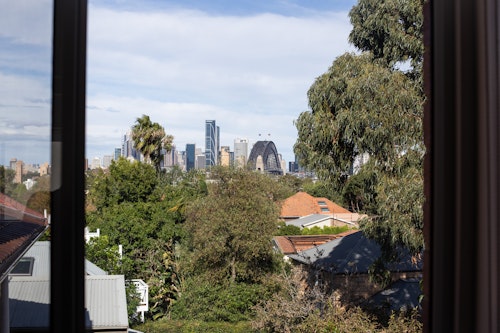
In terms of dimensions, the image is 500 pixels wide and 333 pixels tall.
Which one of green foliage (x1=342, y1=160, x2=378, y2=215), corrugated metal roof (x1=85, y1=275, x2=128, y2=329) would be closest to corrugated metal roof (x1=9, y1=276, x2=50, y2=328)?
corrugated metal roof (x1=85, y1=275, x2=128, y2=329)

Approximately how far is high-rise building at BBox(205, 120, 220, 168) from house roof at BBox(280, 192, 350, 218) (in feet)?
2.36

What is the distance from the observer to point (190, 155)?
437cm

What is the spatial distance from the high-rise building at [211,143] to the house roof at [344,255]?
3.53 feet

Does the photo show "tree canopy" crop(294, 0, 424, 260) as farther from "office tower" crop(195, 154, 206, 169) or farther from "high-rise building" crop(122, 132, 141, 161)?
"high-rise building" crop(122, 132, 141, 161)

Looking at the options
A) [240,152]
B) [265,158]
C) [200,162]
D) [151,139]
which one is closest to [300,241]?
[265,158]

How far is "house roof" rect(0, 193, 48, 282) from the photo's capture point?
0.85 meters

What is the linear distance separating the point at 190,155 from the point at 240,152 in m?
0.43

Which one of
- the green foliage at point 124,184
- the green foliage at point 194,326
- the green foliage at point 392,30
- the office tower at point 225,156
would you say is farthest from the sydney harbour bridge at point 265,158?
the green foliage at point 194,326

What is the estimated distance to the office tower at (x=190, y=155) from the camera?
434 cm

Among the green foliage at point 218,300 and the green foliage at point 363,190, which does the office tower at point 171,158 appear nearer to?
the green foliage at point 218,300

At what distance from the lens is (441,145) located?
1.06 m

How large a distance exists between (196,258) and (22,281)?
375 centimetres

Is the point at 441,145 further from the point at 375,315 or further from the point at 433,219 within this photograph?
the point at 375,315

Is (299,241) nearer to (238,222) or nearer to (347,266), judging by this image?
(347,266)
